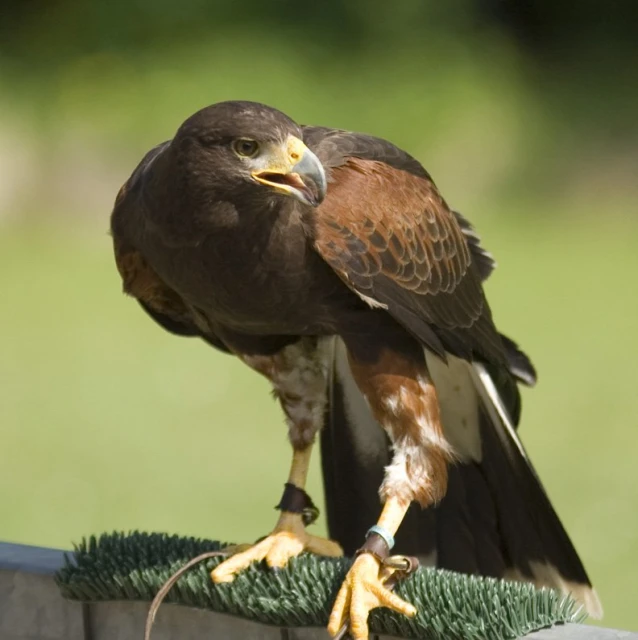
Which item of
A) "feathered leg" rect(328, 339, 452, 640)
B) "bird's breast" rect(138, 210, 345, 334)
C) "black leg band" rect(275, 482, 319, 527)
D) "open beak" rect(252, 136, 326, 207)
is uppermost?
"open beak" rect(252, 136, 326, 207)

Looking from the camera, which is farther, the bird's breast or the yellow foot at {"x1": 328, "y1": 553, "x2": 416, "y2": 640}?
the bird's breast

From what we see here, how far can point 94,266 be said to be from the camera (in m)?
10.9

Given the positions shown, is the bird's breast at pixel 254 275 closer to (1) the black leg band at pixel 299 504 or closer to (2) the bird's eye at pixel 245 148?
(2) the bird's eye at pixel 245 148

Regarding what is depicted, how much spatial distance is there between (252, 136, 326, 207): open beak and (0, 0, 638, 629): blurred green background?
314cm

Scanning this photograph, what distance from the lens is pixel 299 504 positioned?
329 centimetres

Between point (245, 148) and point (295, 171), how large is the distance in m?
0.12

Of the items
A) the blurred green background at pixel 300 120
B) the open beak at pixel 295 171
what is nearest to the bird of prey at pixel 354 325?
the open beak at pixel 295 171

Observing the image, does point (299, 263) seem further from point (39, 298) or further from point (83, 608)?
point (39, 298)

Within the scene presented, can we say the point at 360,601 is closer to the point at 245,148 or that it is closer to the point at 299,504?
the point at 299,504

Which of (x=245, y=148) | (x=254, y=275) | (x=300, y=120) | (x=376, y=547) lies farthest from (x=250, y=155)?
(x=300, y=120)

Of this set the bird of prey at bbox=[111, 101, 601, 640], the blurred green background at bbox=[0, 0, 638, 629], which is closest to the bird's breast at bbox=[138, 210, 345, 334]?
the bird of prey at bbox=[111, 101, 601, 640]

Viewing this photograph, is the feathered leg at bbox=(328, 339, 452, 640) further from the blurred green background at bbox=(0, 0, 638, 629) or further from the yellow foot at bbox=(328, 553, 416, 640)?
the blurred green background at bbox=(0, 0, 638, 629)

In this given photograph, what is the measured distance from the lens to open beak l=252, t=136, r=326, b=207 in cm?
268

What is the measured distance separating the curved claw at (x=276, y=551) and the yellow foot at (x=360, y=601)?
21 centimetres
